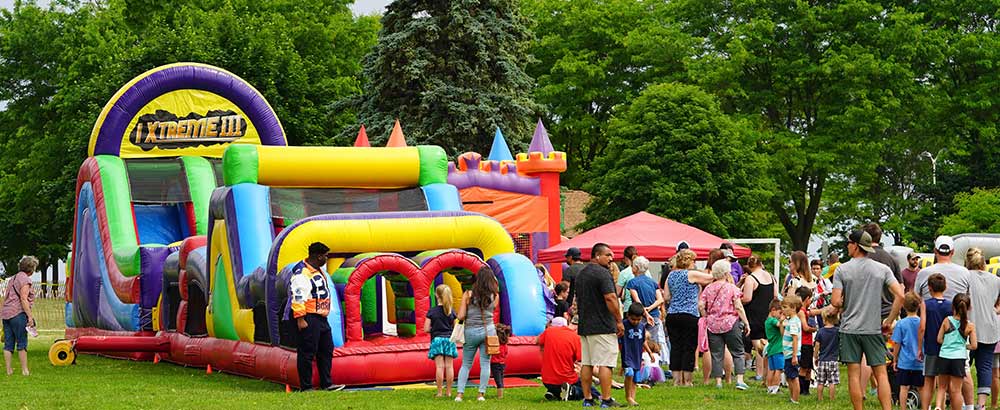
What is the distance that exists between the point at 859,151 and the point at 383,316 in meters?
24.6

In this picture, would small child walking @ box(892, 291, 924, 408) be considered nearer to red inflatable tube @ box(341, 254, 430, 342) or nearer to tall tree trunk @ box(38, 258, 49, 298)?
red inflatable tube @ box(341, 254, 430, 342)

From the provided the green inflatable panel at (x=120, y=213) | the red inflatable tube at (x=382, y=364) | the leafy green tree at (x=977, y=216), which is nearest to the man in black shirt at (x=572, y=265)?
the red inflatable tube at (x=382, y=364)

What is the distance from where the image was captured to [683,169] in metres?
34.3

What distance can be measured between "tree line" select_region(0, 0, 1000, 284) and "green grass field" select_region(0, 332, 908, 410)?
17426 mm

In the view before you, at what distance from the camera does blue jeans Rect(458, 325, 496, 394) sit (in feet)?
43.4

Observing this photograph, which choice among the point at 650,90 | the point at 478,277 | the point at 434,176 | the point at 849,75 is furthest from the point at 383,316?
the point at 849,75

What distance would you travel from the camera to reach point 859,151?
38562 millimetres

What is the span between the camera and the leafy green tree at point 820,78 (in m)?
38.2

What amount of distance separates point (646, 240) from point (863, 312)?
39.0 ft

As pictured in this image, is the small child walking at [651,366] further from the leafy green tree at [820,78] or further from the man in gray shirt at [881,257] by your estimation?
the leafy green tree at [820,78]

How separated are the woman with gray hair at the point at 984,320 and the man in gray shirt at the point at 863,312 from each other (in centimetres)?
115

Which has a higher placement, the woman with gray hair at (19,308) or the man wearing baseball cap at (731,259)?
the man wearing baseball cap at (731,259)

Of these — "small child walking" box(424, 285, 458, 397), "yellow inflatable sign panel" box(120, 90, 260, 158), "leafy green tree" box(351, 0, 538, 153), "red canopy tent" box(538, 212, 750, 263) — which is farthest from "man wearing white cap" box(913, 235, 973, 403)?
"leafy green tree" box(351, 0, 538, 153)

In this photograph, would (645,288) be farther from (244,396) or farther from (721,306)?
(244,396)
